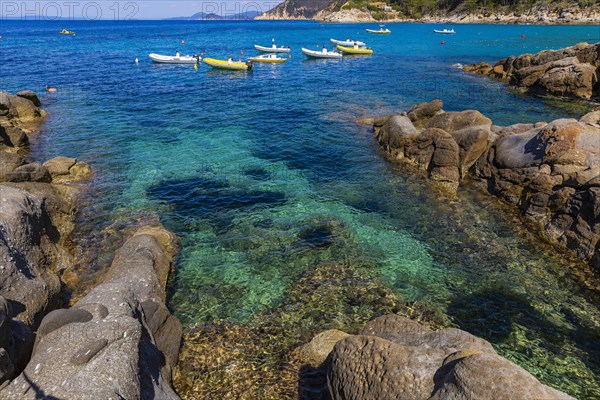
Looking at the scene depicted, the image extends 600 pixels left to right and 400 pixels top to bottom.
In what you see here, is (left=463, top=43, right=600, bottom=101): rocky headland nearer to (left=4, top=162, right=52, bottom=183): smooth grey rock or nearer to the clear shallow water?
the clear shallow water

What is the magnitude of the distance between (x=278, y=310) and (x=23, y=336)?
24.0ft

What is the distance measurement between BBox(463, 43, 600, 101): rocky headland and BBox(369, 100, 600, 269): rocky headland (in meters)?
22.4

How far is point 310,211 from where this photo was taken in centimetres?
1984

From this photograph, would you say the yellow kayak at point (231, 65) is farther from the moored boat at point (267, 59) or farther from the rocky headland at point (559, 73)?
the rocky headland at point (559, 73)

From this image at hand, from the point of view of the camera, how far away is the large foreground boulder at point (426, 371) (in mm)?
6477

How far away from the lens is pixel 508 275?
1486 cm

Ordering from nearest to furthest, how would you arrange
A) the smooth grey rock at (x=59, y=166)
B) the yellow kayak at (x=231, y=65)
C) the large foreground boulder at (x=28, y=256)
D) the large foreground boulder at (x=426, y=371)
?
the large foreground boulder at (x=426, y=371) < the large foreground boulder at (x=28, y=256) < the smooth grey rock at (x=59, y=166) < the yellow kayak at (x=231, y=65)

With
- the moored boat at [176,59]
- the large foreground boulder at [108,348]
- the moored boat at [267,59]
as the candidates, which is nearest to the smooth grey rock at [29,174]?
the large foreground boulder at [108,348]

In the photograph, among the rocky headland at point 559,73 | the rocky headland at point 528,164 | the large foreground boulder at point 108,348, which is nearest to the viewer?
the large foreground boulder at point 108,348

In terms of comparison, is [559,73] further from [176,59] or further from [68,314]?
[176,59]

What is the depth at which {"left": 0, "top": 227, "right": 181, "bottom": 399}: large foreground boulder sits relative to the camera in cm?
723

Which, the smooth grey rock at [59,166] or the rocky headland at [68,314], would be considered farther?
the smooth grey rock at [59,166]

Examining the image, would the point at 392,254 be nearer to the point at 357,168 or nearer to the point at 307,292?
the point at 307,292

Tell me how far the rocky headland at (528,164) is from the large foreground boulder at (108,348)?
16.6m
